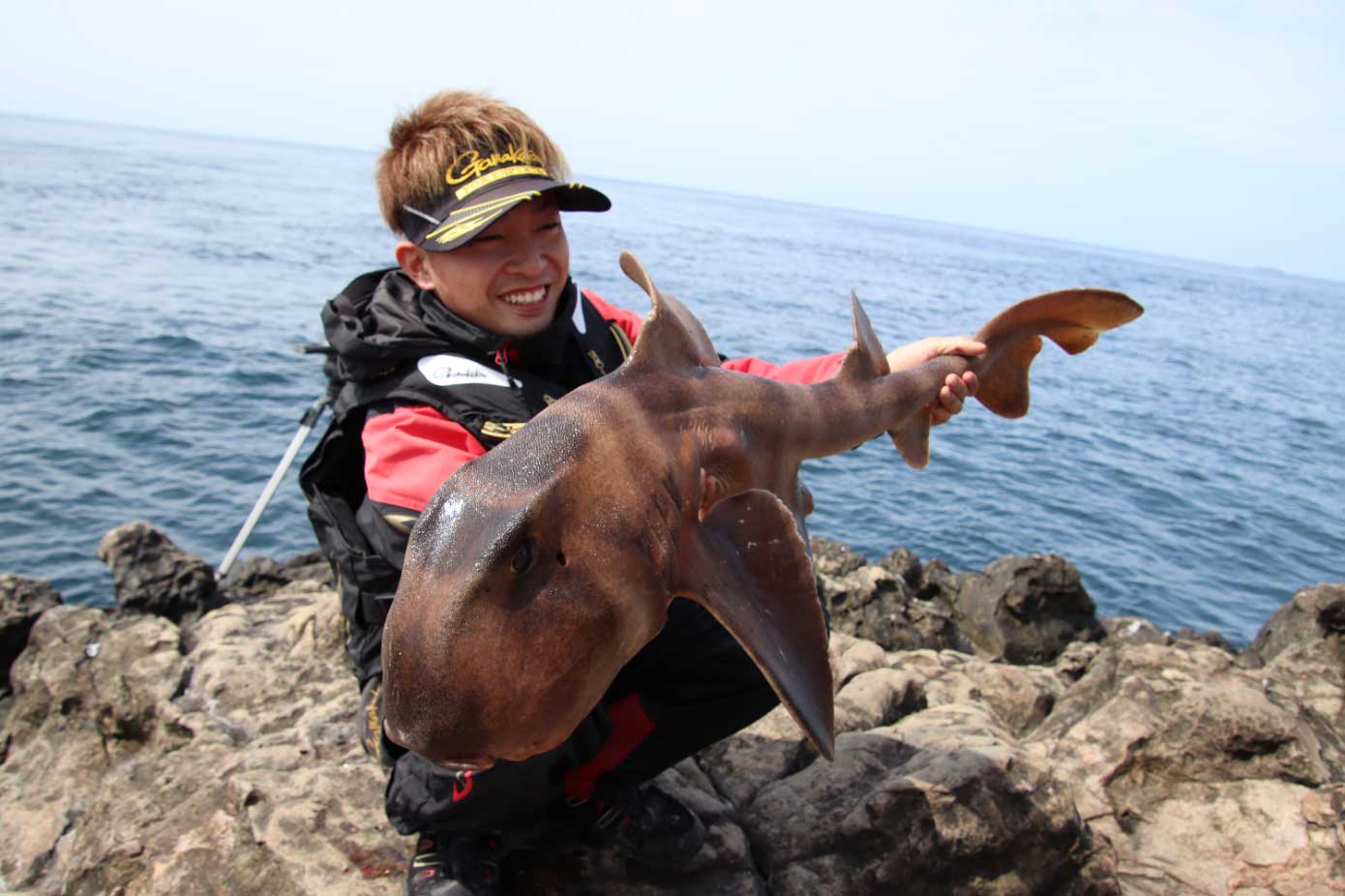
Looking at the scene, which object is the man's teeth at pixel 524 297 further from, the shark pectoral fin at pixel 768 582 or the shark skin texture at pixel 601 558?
the shark pectoral fin at pixel 768 582

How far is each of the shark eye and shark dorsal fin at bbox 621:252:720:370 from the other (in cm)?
70

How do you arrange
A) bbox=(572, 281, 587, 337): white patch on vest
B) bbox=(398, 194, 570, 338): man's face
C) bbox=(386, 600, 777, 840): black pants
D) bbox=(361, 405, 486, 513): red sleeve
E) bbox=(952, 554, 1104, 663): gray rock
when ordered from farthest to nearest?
bbox=(952, 554, 1104, 663): gray rock, bbox=(572, 281, 587, 337): white patch on vest, bbox=(398, 194, 570, 338): man's face, bbox=(386, 600, 777, 840): black pants, bbox=(361, 405, 486, 513): red sleeve

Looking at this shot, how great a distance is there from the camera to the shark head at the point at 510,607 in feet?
6.28

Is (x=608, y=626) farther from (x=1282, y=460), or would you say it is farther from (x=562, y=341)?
(x=1282, y=460)

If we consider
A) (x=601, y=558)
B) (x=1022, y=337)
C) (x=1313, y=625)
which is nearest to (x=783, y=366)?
(x=1022, y=337)

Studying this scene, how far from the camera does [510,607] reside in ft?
6.31

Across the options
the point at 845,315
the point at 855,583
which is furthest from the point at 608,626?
the point at 845,315

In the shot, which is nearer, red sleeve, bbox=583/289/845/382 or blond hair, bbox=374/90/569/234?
blond hair, bbox=374/90/569/234

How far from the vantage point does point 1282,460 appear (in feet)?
66.3

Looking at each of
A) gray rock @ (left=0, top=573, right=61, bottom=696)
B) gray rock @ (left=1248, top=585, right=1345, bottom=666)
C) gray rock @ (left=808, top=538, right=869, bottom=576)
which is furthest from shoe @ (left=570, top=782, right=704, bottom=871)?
gray rock @ (left=1248, top=585, right=1345, bottom=666)

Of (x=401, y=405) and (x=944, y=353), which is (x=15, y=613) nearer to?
(x=401, y=405)

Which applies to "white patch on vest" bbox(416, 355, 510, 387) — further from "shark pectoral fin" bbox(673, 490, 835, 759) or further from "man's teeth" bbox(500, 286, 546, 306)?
"shark pectoral fin" bbox(673, 490, 835, 759)

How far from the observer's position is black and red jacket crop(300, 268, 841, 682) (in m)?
3.08

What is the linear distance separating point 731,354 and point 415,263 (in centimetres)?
1691
